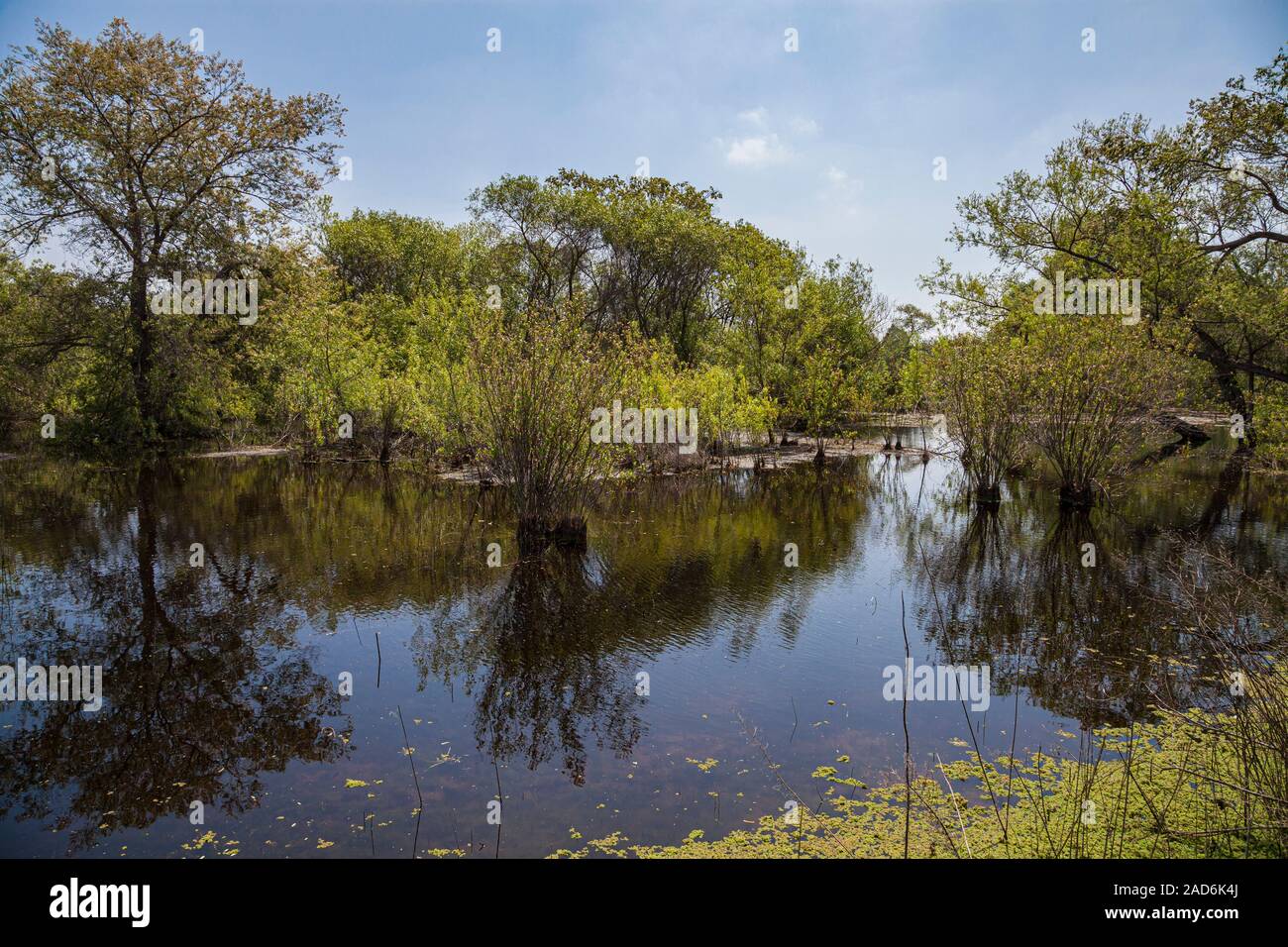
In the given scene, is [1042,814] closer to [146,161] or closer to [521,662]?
[521,662]

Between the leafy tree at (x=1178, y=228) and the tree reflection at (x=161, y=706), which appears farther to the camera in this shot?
the leafy tree at (x=1178, y=228)

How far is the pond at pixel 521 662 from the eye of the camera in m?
5.41

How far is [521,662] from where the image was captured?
8195mm

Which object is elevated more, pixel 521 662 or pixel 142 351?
pixel 142 351

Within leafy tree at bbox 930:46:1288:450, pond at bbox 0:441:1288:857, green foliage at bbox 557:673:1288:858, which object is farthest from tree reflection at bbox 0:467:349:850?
leafy tree at bbox 930:46:1288:450

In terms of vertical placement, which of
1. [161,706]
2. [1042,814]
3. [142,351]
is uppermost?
[142,351]

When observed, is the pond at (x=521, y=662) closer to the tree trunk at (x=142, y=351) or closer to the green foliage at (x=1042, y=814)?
the green foliage at (x=1042, y=814)

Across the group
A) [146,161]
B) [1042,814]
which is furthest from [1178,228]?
[146,161]

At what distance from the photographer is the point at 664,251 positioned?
147 ft

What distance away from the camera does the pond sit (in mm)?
5410

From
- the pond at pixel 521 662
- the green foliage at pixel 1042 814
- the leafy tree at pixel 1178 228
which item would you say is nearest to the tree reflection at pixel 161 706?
the pond at pixel 521 662

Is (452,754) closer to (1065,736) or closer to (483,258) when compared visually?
(1065,736)
